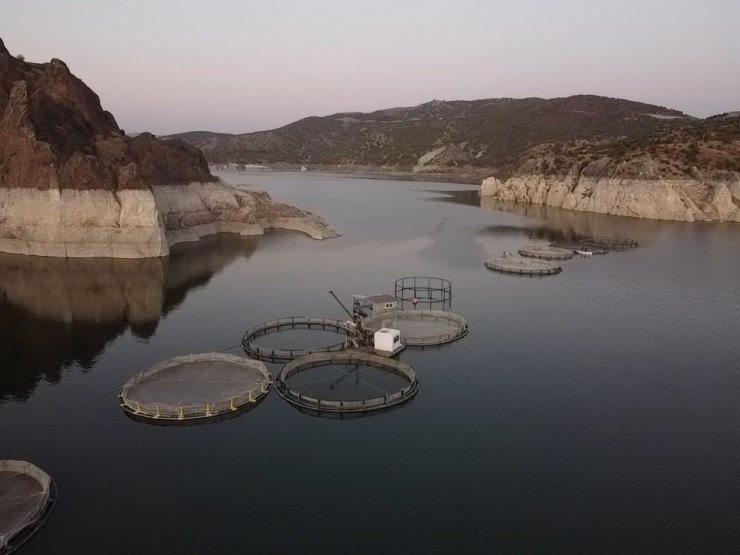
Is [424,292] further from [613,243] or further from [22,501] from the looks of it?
[613,243]

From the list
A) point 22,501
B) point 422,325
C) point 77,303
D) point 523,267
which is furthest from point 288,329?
point 523,267

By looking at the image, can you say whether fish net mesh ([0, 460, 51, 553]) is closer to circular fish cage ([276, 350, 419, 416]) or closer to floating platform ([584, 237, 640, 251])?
circular fish cage ([276, 350, 419, 416])

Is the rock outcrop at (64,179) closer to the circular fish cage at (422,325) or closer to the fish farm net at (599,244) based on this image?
the circular fish cage at (422,325)

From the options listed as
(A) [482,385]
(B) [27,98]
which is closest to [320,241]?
(B) [27,98]

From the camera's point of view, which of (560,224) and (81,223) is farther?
(560,224)

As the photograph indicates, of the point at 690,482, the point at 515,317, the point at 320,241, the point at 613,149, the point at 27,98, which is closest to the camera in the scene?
the point at 690,482

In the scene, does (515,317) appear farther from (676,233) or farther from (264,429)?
(676,233)
